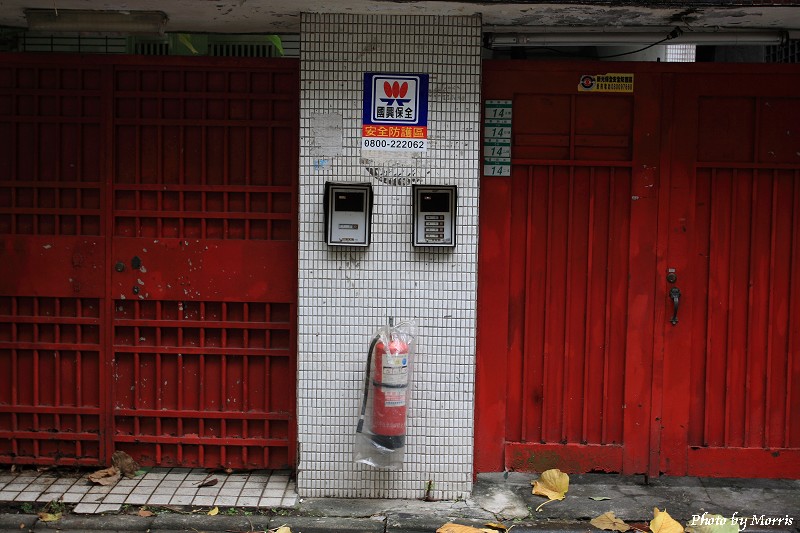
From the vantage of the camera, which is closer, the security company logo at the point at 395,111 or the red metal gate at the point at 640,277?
the security company logo at the point at 395,111

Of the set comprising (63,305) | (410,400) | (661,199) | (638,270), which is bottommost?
(410,400)

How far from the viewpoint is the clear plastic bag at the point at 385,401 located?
434 centimetres

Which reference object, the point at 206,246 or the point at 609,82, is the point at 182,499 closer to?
the point at 206,246

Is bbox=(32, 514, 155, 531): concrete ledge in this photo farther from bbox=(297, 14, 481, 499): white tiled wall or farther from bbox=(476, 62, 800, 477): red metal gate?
bbox=(476, 62, 800, 477): red metal gate

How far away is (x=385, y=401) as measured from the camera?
434 centimetres

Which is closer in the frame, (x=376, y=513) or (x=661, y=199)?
(x=376, y=513)

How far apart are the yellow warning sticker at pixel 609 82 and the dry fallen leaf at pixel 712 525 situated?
2.61 meters

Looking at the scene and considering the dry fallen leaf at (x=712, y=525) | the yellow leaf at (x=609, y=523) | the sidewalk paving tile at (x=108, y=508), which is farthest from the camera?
the sidewalk paving tile at (x=108, y=508)

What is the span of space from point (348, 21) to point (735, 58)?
3.22m

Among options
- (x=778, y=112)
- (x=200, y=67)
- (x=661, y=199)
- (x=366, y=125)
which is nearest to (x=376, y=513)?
(x=366, y=125)

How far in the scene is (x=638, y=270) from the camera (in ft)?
16.1

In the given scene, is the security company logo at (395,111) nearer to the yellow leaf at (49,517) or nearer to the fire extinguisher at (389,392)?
the fire extinguisher at (389,392)

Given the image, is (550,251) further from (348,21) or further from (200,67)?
(200,67)

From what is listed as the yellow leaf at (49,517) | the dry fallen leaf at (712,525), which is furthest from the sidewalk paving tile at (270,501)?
the dry fallen leaf at (712,525)
